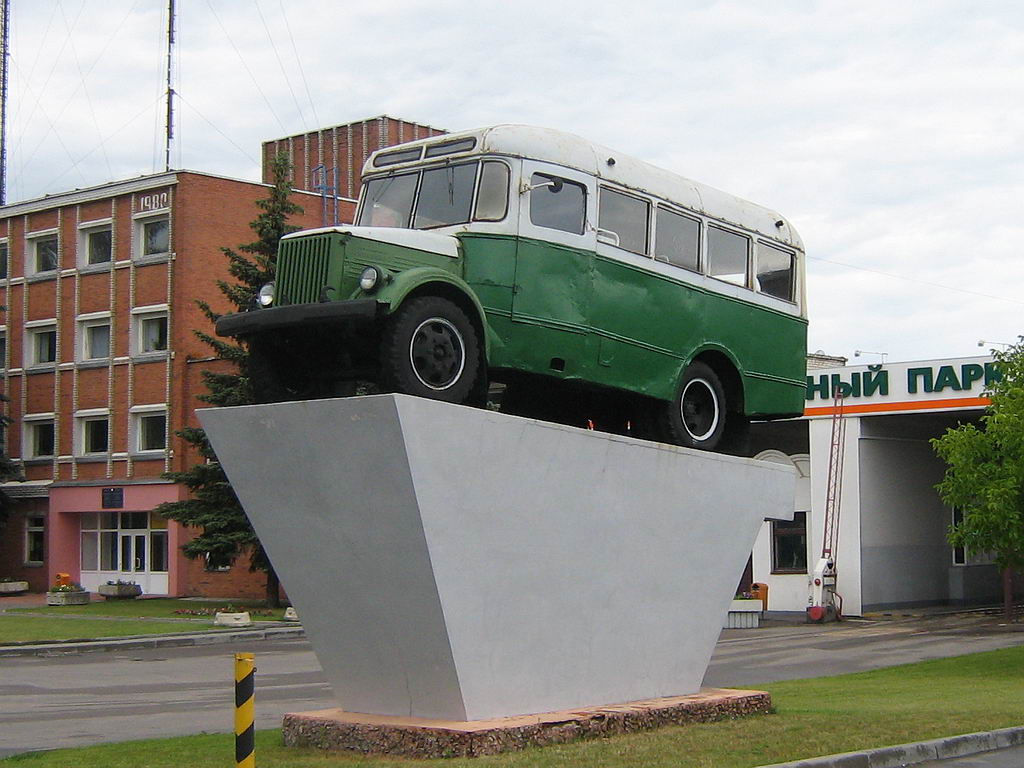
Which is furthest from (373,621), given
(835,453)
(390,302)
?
(835,453)

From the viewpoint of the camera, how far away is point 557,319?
11.7 meters

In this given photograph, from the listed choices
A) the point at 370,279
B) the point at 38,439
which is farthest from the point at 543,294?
the point at 38,439

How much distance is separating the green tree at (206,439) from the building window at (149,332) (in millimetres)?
11130

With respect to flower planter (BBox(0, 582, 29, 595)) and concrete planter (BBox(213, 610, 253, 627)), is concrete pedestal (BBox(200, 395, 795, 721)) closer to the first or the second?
concrete planter (BBox(213, 610, 253, 627))

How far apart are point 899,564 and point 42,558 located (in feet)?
102

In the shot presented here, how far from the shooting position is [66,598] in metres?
42.9

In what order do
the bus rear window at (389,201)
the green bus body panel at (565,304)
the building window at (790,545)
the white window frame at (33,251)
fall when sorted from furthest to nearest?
the white window frame at (33,251) < the building window at (790,545) < the bus rear window at (389,201) < the green bus body panel at (565,304)

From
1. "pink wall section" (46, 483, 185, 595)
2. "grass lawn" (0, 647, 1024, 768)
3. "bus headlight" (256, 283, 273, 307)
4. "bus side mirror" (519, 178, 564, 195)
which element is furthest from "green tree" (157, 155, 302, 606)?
"bus headlight" (256, 283, 273, 307)

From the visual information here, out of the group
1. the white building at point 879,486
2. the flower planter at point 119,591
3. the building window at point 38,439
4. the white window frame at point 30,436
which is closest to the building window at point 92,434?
the building window at point 38,439

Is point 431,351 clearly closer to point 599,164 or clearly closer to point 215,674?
point 599,164

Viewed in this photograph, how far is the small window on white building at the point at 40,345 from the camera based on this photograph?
5206 cm

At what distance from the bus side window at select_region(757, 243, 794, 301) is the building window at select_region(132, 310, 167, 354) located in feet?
118

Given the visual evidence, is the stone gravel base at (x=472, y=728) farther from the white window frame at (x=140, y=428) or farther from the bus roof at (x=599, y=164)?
the white window frame at (x=140, y=428)

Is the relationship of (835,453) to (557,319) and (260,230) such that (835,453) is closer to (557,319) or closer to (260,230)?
(260,230)
